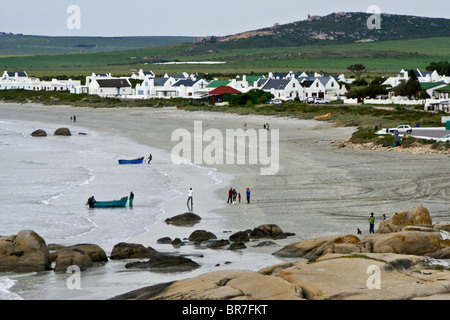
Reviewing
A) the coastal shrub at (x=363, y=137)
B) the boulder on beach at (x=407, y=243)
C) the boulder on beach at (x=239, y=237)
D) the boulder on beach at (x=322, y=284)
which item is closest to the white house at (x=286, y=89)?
the coastal shrub at (x=363, y=137)

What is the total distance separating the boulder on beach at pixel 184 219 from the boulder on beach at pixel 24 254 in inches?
316

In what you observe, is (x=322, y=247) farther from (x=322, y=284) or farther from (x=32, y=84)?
(x=32, y=84)

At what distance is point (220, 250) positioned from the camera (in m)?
24.8

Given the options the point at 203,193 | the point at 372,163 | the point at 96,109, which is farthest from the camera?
the point at 96,109

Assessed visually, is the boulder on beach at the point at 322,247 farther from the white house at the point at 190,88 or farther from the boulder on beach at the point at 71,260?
the white house at the point at 190,88

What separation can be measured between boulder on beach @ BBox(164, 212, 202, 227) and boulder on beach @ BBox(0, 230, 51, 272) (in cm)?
803

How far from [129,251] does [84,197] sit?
13476 millimetres

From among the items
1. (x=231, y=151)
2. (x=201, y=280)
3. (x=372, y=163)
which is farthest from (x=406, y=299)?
(x=231, y=151)

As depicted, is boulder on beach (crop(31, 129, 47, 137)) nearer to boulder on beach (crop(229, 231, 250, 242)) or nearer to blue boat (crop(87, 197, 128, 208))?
blue boat (crop(87, 197, 128, 208))

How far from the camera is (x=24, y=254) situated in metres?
22.7

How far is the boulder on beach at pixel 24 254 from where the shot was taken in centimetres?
2241
